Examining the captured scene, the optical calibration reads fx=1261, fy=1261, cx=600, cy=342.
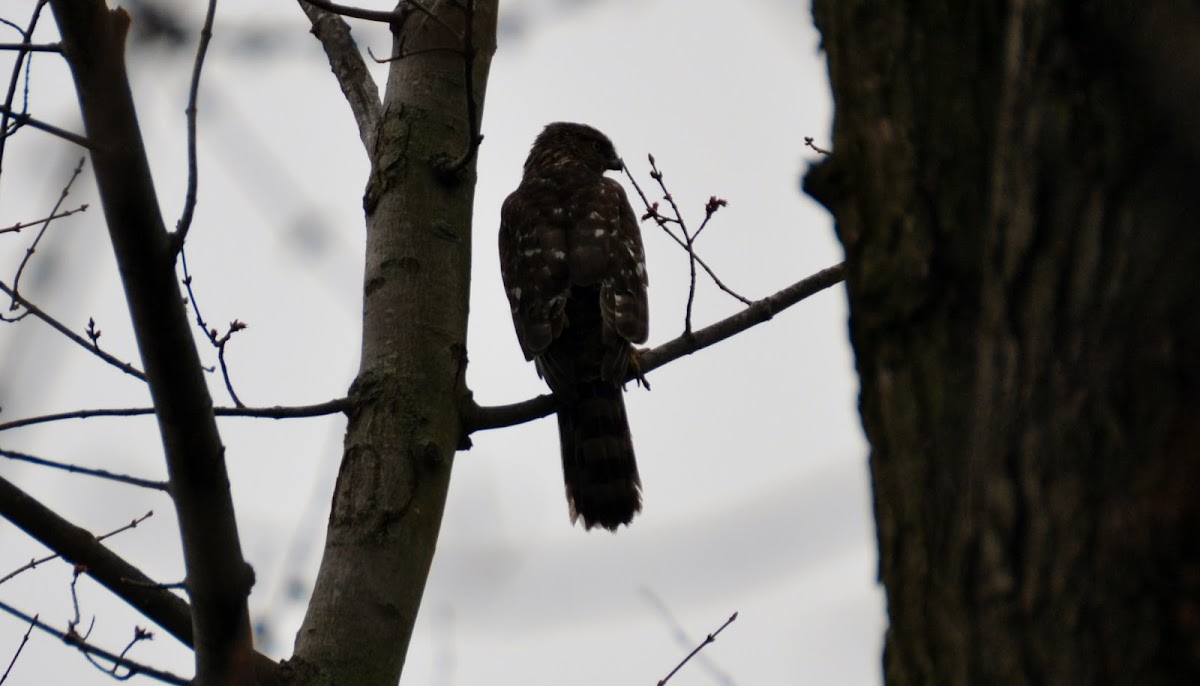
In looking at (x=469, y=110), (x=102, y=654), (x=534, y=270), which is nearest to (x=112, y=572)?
(x=102, y=654)

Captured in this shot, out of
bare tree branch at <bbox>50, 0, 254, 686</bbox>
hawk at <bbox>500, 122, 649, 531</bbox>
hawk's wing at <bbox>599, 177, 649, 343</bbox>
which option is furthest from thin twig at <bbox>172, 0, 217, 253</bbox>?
hawk's wing at <bbox>599, 177, 649, 343</bbox>

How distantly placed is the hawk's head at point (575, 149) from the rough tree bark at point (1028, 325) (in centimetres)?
550

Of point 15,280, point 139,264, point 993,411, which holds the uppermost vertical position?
point 15,280

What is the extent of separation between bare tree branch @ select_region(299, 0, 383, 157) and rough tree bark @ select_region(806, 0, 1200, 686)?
2693 mm

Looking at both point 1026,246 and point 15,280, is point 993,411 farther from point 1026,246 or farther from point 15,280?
point 15,280

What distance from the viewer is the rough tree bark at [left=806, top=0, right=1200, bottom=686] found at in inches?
45.0

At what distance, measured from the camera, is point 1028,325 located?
1.26m

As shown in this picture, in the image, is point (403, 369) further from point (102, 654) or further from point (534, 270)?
point (534, 270)

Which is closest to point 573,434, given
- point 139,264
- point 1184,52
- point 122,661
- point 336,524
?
point 336,524

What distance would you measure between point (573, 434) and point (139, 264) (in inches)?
130

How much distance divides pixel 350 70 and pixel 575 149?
2.93m

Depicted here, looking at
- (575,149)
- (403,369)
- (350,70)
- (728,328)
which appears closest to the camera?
(403,369)

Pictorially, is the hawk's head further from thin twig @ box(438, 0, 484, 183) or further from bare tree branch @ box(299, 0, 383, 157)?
thin twig @ box(438, 0, 484, 183)

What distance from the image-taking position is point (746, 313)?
12.5 ft
